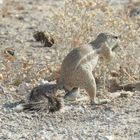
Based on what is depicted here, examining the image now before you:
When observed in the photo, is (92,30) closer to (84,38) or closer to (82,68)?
(84,38)

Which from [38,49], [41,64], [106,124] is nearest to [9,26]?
[38,49]

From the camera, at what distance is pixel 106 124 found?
20.9 ft

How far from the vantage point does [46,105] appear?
673 cm

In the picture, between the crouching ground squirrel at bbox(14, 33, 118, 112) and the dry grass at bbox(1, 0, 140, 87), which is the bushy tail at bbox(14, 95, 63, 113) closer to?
the crouching ground squirrel at bbox(14, 33, 118, 112)

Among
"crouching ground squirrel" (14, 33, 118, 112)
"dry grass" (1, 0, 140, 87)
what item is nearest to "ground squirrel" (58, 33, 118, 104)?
"crouching ground squirrel" (14, 33, 118, 112)

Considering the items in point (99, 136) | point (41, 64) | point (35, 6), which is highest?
point (35, 6)

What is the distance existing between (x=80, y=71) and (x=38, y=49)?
108 inches

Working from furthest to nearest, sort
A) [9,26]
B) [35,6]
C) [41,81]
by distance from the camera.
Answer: [35,6]
[9,26]
[41,81]

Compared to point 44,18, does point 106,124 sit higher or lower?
lower

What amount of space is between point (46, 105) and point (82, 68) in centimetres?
52

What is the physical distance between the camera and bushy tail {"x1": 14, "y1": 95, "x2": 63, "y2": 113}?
22.1 ft

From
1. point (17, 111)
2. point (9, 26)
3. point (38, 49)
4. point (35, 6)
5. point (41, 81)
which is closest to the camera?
point (17, 111)

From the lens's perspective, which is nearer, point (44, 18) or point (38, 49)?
point (38, 49)

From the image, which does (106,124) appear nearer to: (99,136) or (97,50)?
(99,136)
